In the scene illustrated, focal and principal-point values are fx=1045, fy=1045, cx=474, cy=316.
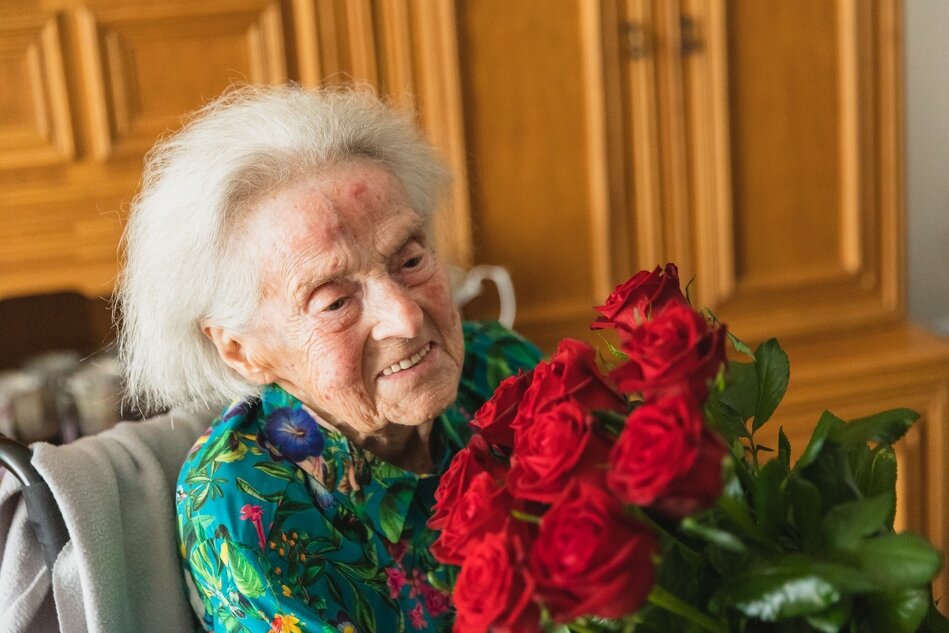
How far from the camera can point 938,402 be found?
2193mm

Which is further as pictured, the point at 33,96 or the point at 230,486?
the point at 33,96

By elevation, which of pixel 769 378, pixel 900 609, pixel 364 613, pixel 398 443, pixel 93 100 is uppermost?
pixel 93 100

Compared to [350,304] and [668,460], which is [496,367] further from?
[668,460]

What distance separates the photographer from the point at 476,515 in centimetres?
61

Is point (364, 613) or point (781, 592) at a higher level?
A: point (781, 592)

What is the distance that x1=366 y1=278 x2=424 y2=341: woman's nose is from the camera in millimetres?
1088

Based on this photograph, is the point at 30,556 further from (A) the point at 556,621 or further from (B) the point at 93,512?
(A) the point at 556,621

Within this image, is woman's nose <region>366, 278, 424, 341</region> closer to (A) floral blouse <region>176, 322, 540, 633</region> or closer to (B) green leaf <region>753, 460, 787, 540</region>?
(A) floral blouse <region>176, 322, 540, 633</region>

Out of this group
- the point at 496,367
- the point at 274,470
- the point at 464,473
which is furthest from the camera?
the point at 496,367

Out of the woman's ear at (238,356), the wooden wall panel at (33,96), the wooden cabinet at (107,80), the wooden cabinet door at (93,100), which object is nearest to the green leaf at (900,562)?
the woman's ear at (238,356)

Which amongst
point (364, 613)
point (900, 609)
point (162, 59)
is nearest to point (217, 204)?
point (364, 613)

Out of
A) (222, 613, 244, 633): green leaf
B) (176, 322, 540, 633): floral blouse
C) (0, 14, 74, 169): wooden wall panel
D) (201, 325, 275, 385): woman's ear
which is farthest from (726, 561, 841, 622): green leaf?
(0, 14, 74, 169): wooden wall panel

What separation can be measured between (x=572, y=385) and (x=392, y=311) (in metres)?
0.49

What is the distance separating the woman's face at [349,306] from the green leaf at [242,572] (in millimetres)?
188
